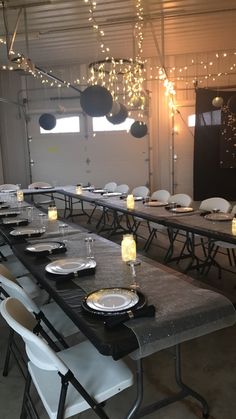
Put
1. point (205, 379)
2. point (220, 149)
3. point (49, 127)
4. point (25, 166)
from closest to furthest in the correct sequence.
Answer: point (205, 379) < point (49, 127) < point (220, 149) < point (25, 166)

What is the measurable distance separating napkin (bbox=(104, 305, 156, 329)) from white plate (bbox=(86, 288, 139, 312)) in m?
0.06

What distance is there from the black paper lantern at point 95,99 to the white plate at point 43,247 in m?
1.60

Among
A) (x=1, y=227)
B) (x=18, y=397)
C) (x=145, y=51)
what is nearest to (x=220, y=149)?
(x=145, y=51)

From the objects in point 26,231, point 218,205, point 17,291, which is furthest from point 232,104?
point 17,291

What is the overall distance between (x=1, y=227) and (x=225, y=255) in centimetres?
323

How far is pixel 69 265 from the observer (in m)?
2.28

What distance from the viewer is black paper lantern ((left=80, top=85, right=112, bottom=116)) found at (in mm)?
3557

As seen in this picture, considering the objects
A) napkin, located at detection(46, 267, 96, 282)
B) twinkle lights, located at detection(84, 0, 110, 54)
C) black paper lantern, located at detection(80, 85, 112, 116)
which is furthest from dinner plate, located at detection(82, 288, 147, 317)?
twinkle lights, located at detection(84, 0, 110, 54)

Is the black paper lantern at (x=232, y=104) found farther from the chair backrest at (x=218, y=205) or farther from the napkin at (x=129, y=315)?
the napkin at (x=129, y=315)

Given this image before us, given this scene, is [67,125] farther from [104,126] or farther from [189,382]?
[189,382]

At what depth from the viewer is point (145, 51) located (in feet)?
24.0

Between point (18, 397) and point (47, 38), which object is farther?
point (47, 38)

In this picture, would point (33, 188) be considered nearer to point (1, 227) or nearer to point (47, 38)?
point (47, 38)

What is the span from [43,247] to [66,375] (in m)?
1.37
